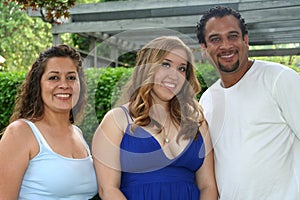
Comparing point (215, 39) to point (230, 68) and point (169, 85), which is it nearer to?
point (230, 68)

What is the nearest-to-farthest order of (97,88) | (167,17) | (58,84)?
(58,84), (97,88), (167,17)

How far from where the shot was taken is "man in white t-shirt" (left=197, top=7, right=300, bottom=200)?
2436 mm

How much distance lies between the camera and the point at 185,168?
8.47 ft

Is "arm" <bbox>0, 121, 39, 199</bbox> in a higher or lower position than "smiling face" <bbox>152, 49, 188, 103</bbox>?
lower

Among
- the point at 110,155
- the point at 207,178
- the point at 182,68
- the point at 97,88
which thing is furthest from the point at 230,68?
the point at 97,88

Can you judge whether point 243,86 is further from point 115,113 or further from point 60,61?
point 60,61

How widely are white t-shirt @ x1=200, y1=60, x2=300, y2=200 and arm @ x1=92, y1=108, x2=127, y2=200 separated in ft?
1.98

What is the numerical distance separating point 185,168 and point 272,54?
7356 mm

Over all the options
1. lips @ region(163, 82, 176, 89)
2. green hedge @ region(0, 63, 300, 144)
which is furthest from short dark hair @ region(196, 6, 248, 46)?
green hedge @ region(0, 63, 300, 144)

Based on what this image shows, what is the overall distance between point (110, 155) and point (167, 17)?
5666 millimetres

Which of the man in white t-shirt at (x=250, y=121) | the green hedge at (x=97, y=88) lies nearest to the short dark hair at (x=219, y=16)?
the man in white t-shirt at (x=250, y=121)

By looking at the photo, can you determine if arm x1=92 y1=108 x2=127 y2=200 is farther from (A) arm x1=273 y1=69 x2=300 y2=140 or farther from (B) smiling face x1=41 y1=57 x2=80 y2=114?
(A) arm x1=273 y1=69 x2=300 y2=140

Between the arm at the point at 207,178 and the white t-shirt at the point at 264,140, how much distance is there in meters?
0.05

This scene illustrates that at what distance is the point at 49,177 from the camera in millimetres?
2371
